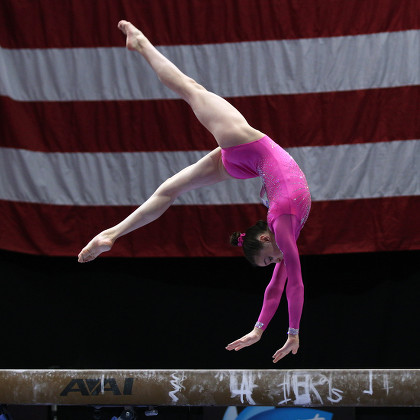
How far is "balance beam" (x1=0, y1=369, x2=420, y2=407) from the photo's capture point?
2.89 metres

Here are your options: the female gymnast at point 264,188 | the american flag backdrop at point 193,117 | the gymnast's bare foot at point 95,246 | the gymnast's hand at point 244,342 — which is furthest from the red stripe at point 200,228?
the gymnast's bare foot at point 95,246

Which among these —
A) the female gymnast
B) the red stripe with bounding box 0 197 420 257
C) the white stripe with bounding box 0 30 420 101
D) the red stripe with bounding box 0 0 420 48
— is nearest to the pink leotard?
the female gymnast

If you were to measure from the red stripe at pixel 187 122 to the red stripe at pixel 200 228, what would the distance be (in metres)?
0.49

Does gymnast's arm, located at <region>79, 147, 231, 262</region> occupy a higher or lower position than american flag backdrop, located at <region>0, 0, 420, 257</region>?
lower

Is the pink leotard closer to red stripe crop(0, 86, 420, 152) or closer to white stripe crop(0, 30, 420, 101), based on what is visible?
red stripe crop(0, 86, 420, 152)

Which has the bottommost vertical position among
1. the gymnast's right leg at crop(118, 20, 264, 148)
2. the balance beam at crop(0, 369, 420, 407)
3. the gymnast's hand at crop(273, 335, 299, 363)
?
the balance beam at crop(0, 369, 420, 407)

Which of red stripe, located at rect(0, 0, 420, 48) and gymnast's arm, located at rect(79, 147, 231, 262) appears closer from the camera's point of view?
gymnast's arm, located at rect(79, 147, 231, 262)

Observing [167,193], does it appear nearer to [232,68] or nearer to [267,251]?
[267,251]

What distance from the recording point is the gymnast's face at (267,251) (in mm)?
3018

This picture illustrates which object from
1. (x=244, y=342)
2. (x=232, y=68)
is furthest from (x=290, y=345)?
(x=232, y=68)

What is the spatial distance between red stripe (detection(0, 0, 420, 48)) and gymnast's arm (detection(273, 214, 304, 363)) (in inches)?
85.8

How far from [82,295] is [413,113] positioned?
2.93m

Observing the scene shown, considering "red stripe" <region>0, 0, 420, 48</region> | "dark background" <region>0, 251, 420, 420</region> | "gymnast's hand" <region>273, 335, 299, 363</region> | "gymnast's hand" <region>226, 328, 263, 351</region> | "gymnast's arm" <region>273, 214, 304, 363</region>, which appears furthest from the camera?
"dark background" <region>0, 251, 420, 420</region>

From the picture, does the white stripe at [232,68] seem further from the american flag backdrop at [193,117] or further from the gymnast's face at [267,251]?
the gymnast's face at [267,251]
